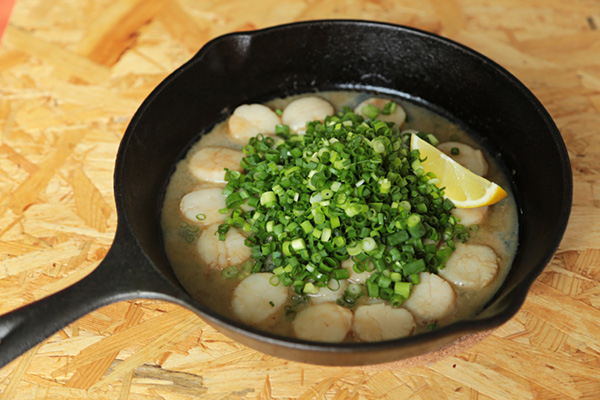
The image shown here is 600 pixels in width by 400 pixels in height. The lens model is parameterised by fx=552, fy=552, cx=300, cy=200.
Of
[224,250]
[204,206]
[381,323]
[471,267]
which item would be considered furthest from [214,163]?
[471,267]

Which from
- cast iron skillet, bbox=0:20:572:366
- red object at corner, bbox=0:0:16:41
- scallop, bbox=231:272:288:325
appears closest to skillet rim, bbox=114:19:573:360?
cast iron skillet, bbox=0:20:572:366

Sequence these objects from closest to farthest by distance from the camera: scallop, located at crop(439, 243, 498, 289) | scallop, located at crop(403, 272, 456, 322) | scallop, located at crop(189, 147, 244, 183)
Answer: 1. scallop, located at crop(403, 272, 456, 322)
2. scallop, located at crop(439, 243, 498, 289)
3. scallop, located at crop(189, 147, 244, 183)

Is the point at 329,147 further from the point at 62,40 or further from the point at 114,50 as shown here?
the point at 62,40

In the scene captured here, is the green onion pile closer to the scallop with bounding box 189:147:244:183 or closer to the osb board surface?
the scallop with bounding box 189:147:244:183

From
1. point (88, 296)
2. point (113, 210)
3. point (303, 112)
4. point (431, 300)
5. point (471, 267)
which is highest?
point (303, 112)

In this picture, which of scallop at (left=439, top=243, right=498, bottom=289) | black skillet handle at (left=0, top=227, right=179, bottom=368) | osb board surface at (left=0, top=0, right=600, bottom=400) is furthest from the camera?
scallop at (left=439, top=243, right=498, bottom=289)

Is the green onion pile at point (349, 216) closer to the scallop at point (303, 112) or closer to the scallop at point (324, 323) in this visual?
the scallop at point (324, 323)

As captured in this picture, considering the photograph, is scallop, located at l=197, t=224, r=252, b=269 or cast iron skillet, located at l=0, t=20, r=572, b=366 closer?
cast iron skillet, located at l=0, t=20, r=572, b=366

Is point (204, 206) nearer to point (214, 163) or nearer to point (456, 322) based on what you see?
point (214, 163)

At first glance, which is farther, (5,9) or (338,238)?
(5,9)
